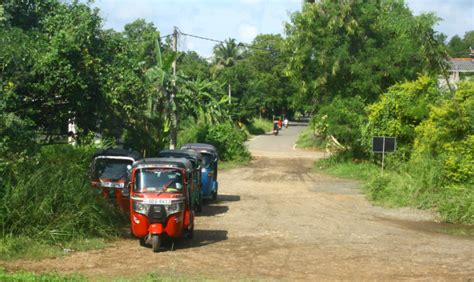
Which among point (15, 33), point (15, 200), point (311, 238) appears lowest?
point (311, 238)

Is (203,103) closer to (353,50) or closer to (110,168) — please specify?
(353,50)

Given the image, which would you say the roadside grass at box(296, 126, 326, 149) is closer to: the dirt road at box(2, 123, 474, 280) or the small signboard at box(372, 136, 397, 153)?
the small signboard at box(372, 136, 397, 153)

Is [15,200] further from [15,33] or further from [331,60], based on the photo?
[331,60]

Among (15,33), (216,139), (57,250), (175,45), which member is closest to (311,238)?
(57,250)

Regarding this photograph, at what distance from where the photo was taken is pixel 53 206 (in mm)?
14047

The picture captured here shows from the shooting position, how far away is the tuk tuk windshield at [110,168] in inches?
690

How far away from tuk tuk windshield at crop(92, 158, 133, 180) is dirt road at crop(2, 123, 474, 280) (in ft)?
8.64

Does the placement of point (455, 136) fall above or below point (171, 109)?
below

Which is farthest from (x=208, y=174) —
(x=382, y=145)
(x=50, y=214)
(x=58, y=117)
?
(x=382, y=145)

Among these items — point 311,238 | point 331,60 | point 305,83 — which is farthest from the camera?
point 305,83

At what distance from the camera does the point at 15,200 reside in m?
13.3

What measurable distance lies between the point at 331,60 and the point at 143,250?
26.5 metres

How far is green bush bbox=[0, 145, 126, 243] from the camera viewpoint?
1329 cm

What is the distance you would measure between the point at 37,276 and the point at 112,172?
7.64 metres
